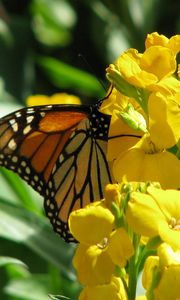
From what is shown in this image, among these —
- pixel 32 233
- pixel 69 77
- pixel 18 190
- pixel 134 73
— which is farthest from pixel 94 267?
pixel 69 77

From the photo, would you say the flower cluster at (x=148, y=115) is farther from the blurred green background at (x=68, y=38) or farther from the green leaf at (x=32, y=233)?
the blurred green background at (x=68, y=38)

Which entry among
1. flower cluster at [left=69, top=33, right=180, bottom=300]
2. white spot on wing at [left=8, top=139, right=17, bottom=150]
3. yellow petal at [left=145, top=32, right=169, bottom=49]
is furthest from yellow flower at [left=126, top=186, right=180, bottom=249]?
white spot on wing at [left=8, top=139, right=17, bottom=150]

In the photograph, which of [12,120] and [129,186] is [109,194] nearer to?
[129,186]

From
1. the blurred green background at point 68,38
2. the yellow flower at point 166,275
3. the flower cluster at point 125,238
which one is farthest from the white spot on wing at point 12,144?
the blurred green background at point 68,38

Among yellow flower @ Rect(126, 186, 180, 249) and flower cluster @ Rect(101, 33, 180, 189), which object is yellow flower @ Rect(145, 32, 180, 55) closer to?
flower cluster @ Rect(101, 33, 180, 189)

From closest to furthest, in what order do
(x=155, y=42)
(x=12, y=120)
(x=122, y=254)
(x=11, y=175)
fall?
(x=122, y=254) → (x=155, y=42) → (x=12, y=120) → (x=11, y=175)

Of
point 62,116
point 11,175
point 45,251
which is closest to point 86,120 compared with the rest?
point 62,116

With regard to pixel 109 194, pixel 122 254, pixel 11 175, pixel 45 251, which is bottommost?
pixel 122 254
